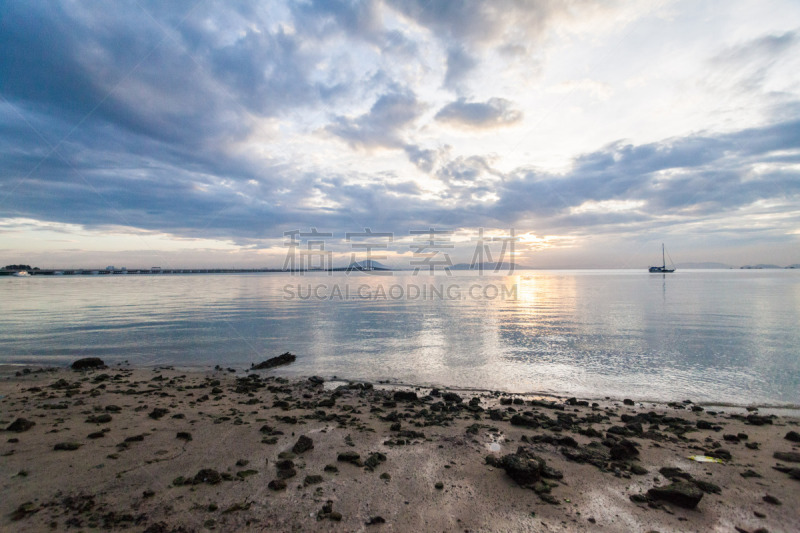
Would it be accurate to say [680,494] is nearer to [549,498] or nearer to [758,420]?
[549,498]

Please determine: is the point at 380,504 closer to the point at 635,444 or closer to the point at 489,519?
the point at 489,519

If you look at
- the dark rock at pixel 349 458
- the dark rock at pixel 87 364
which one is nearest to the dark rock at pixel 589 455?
the dark rock at pixel 349 458

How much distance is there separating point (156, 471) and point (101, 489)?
0.87 m

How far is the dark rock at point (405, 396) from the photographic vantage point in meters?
12.8

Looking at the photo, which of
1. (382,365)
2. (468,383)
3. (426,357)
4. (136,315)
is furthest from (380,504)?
(136,315)

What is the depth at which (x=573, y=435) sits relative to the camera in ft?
30.3

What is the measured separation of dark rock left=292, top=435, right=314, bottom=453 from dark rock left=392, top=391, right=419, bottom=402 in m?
5.11

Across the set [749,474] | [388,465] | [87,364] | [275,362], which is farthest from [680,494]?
[87,364]

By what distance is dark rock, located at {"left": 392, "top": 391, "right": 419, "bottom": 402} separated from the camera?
12.8m

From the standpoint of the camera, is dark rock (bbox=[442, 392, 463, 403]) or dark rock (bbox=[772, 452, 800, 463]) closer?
dark rock (bbox=[772, 452, 800, 463])

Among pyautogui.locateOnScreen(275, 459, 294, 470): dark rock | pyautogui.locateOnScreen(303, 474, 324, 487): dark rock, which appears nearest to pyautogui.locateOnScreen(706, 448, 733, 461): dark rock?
pyautogui.locateOnScreen(303, 474, 324, 487): dark rock

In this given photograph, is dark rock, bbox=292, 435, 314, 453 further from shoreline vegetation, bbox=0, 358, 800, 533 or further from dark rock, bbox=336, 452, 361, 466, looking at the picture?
dark rock, bbox=336, 452, 361, 466

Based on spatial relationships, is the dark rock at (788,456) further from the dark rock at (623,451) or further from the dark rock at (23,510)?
the dark rock at (23,510)

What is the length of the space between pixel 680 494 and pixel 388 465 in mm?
5253
